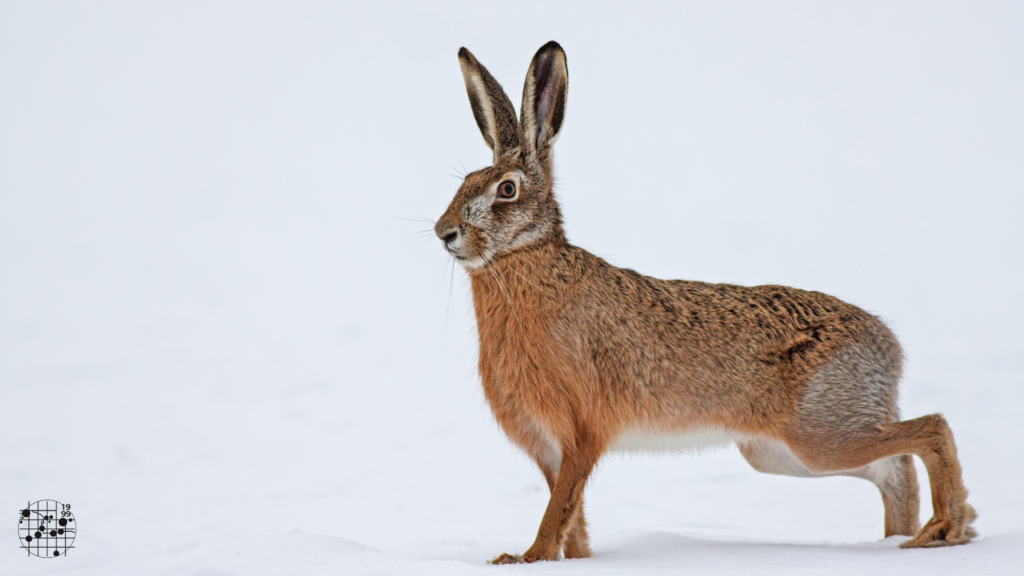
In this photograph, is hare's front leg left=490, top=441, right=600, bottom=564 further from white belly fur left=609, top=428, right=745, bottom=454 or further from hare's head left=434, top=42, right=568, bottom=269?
hare's head left=434, top=42, right=568, bottom=269

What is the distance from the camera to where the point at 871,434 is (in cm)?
345

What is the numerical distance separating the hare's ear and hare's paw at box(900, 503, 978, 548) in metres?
2.12

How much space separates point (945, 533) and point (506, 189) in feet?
7.18

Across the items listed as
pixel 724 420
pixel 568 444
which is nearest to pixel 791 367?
pixel 724 420

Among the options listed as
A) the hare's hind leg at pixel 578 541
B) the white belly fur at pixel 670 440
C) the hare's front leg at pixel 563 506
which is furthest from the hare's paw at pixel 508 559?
the white belly fur at pixel 670 440

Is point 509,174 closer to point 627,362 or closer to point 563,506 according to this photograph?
point 627,362

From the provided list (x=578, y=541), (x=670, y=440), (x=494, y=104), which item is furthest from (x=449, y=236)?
(x=578, y=541)

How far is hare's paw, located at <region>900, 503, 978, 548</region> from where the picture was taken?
132 inches

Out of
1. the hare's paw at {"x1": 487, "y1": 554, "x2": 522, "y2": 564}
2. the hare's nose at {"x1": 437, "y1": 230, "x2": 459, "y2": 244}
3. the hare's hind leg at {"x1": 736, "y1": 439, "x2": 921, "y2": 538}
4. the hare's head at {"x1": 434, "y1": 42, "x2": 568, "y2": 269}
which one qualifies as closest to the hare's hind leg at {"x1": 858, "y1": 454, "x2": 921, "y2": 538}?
the hare's hind leg at {"x1": 736, "y1": 439, "x2": 921, "y2": 538}

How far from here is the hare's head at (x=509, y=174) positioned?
141 inches

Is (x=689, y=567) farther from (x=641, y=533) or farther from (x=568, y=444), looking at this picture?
(x=641, y=533)

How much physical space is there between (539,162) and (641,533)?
73.4 inches

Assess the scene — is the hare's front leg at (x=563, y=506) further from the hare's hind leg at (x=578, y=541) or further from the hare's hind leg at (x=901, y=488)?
the hare's hind leg at (x=901, y=488)

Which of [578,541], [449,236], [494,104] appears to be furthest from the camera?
[494,104]
